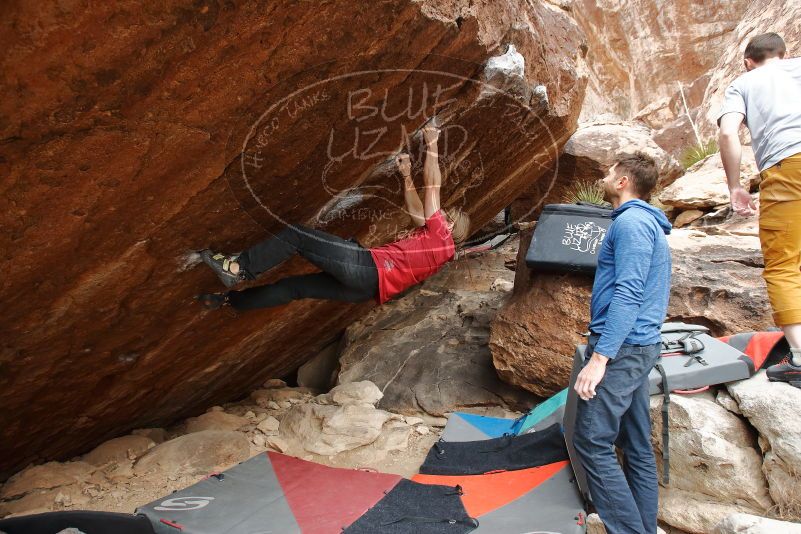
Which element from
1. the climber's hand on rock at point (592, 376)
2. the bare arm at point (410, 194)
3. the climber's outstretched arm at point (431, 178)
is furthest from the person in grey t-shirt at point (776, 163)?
the bare arm at point (410, 194)

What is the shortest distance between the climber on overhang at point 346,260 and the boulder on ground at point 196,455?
122 centimetres

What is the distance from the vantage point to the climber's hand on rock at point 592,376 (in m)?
2.37

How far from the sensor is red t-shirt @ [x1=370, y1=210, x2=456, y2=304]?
330cm

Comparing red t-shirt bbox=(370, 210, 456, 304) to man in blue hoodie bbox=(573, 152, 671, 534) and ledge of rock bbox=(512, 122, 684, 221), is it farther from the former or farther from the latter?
ledge of rock bbox=(512, 122, 684, 221)

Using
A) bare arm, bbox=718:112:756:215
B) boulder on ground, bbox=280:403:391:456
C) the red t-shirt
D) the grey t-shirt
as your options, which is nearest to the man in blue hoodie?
bare arm, bbox=718:112:756:215

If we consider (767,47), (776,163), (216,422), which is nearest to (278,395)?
(216,422)

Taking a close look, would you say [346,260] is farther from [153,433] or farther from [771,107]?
[153,433]

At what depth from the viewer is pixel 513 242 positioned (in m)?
9.16

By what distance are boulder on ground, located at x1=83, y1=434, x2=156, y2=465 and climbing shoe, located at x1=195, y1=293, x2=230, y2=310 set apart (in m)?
1.55

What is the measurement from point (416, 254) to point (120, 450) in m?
2.96

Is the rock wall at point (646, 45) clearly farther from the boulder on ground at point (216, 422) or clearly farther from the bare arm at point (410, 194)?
the boulder on ground at point (216, 422)

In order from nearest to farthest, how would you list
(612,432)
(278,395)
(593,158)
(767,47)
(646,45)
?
(612,432)
(767,47)
(278,395)
(593,158)
(646,45)

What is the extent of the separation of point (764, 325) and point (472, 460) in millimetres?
2254

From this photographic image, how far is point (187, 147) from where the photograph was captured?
256cm
